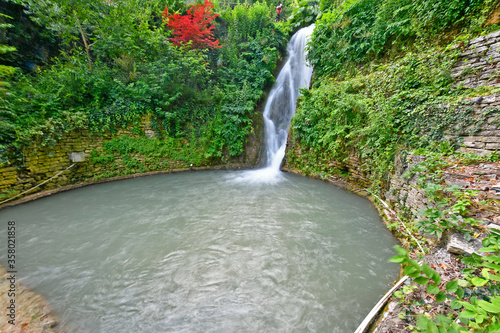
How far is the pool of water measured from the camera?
1.96 m

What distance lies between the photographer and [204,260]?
2.76 m

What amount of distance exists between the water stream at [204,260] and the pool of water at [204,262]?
15 mm

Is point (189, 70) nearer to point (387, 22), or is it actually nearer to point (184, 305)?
point (387, 22)

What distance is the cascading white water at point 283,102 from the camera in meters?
8.77

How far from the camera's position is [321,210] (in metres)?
4.29

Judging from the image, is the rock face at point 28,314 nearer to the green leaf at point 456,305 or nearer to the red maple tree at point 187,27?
the green leaf at point 456,305

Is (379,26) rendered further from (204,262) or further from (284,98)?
(204,262)

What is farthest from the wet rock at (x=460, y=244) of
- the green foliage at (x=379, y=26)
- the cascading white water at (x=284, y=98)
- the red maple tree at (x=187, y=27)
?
the red maple tree at (x=187, y=27)

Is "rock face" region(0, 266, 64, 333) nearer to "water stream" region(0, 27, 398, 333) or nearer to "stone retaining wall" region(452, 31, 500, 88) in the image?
"water stream" region(0, 27, 398, 333)

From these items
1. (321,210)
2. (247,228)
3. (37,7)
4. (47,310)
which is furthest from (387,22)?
(37,7)

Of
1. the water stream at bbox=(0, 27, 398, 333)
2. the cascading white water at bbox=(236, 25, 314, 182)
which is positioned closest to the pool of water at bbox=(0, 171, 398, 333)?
the water stream at bbox=(0, 27, 398, 333)

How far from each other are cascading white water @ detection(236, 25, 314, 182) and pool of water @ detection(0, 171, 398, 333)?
3.86m

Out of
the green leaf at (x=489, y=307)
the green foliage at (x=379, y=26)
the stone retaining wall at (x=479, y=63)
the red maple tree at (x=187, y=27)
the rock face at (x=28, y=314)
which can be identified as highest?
the red maple tree at (x=187, y=27)

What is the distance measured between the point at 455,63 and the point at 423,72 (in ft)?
1.47
